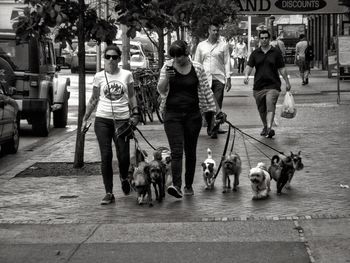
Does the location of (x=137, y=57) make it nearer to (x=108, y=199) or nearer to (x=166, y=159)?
(x=166, y=159)

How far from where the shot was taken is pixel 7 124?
587 inches

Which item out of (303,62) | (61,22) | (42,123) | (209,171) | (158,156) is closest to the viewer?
(158,156)

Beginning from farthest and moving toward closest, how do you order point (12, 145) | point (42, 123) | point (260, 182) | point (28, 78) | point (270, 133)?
point (42, 123), point (28, 78), point (270, 133), point (12, 145), point (260, 182)

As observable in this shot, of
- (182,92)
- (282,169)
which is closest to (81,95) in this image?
(182,92)

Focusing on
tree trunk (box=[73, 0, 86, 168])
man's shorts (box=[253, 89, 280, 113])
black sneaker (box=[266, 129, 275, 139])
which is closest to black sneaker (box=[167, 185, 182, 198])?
tree trunk (box=[73, 0, 86, 168])

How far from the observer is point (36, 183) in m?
11.8

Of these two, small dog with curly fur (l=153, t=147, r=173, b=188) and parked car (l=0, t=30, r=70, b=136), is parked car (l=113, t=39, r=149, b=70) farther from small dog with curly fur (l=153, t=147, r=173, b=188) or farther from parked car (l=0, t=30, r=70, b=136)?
small dog with curly fur (l=153, t=147, r=173, b=188)

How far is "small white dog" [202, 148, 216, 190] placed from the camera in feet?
35.0

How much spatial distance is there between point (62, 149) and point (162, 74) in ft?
18.6

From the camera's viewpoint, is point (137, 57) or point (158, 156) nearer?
point (158, 156)

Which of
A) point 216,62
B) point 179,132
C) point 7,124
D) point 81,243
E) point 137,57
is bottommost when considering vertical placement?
point 81,243

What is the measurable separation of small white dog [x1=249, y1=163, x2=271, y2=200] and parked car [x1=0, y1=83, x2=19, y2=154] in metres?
5.59

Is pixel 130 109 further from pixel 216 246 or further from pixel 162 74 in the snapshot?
pixel 216 246

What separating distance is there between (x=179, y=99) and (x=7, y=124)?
5.44m
